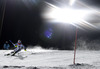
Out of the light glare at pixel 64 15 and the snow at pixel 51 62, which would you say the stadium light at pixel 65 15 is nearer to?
the light glare at pixel 64 15

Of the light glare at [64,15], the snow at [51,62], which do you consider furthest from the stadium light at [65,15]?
the snow at [51,62]

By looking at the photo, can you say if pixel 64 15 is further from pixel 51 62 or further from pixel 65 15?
pixel 51 62

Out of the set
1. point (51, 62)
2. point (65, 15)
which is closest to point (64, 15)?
point (65, 15)

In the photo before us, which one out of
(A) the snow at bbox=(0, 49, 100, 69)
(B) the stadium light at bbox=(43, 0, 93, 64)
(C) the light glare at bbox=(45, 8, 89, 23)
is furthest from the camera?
(B) the stadium light at bbox=(43, 0, 93, 64)

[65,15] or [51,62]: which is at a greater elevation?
[65,15]

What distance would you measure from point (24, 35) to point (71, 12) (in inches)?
318

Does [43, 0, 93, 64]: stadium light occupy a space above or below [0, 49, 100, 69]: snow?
above

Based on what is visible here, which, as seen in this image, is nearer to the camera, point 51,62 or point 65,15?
point 51,62

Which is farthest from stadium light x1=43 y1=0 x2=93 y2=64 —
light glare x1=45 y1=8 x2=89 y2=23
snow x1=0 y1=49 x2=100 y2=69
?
snow x1=0 y1=49 x2=100 y2=69

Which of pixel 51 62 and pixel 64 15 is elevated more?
pixel 64 15

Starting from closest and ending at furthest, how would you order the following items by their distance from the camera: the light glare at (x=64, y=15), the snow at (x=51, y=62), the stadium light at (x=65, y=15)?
1. the snow at (x=51, y=62)
2. the light glare at (x=64, y=15)
3. the stadium light at (x=65, y=15)

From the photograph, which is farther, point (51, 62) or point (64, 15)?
point (64, 15)

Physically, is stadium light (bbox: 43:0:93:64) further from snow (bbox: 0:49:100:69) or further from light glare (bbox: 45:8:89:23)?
snow (bbox: 0:49:100:69)

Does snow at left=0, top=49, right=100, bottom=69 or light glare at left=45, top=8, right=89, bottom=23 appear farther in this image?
light glare at left=45, top=8, right=89, bottom=23
